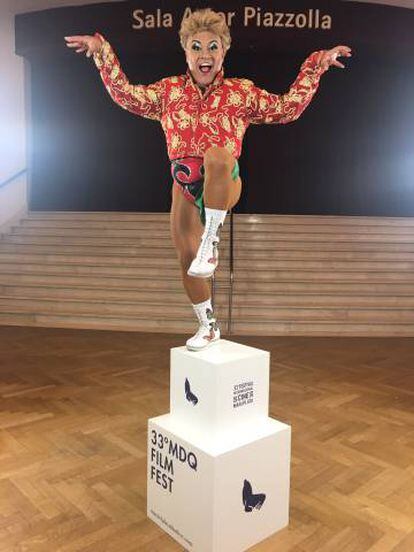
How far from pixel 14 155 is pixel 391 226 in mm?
5355

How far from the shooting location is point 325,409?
9.93ft

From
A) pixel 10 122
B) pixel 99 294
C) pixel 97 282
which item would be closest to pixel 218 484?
pixel 99 294

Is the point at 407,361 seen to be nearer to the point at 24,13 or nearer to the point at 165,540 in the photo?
the point at 165,540

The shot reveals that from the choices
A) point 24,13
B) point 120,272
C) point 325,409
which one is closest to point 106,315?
point 120,272

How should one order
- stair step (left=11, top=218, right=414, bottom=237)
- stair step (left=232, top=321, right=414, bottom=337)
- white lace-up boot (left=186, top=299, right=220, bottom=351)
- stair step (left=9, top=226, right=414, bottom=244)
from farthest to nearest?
stair step (left=11, top=218, right=414, bottom=237)
stair step (left=9, top=226, right=414, bottom=244)
stair step (left=232, top=321, right=414, bottom=337)
white lace-up boot (left=186, top=299, right=220, bottom=351)

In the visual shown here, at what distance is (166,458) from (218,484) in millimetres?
276

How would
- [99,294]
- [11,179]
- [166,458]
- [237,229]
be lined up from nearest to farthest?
1. [166,458]
2. [99,294]
3. [237,229]
4. [11,179]

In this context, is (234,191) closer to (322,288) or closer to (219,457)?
(219,457)

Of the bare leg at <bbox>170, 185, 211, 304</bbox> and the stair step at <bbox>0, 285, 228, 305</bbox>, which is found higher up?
the bare leg at <bbox>170, 185, 211, 304</bbox>

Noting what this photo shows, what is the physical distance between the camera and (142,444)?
8.32 feet

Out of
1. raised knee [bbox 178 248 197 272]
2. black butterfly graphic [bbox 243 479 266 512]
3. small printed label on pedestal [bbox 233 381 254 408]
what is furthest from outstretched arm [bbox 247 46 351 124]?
black butterfly graphic [bbox 243 479 266 512]

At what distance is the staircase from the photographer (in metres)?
5.11

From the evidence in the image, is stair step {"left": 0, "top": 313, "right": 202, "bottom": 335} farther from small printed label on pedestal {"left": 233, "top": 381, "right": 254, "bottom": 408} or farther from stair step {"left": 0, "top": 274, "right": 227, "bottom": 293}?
small printed label on pedestal {"left": 233, "top": 381, "right": 254, "bottom": 408}

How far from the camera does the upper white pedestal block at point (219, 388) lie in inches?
68.8
